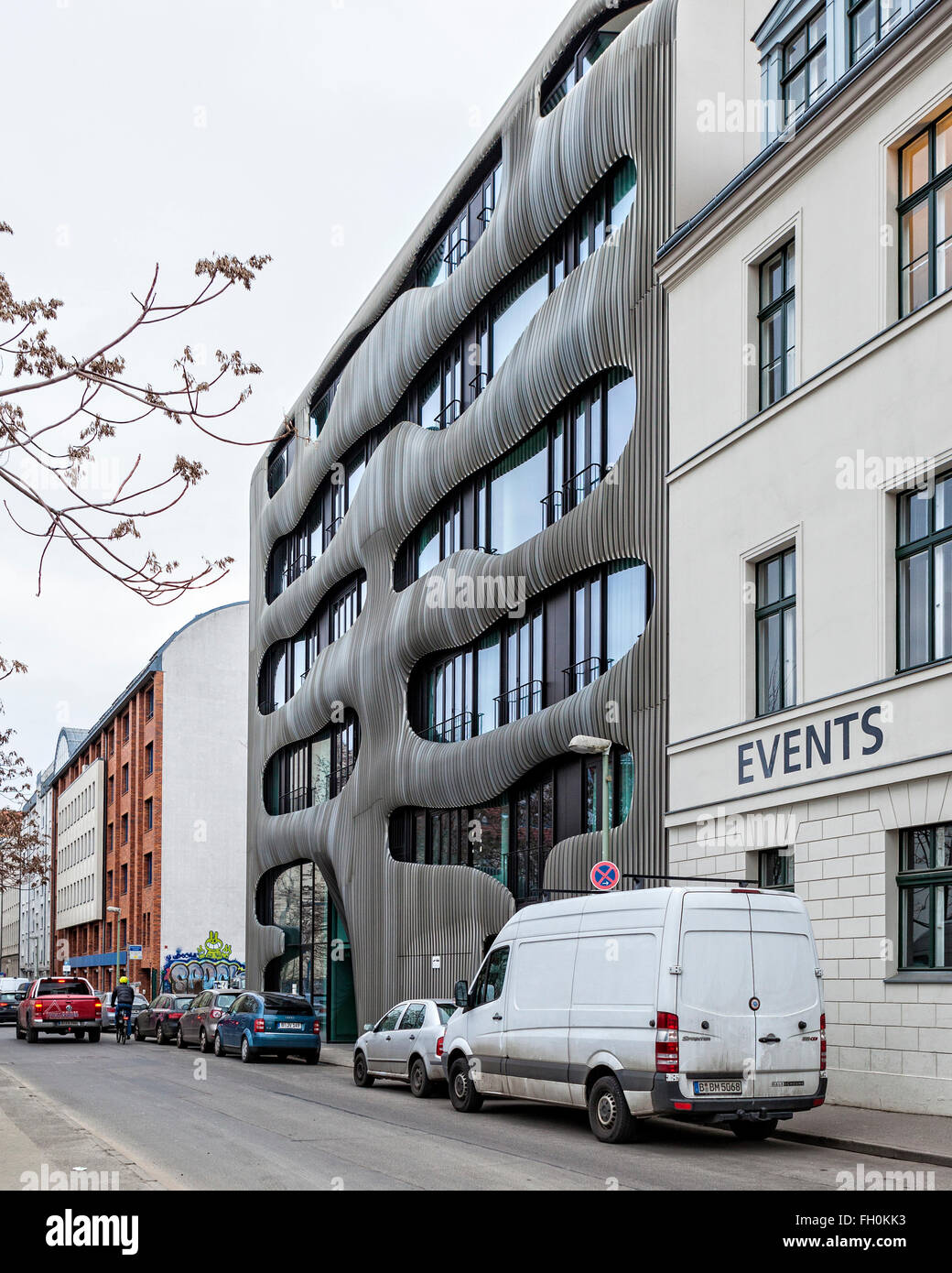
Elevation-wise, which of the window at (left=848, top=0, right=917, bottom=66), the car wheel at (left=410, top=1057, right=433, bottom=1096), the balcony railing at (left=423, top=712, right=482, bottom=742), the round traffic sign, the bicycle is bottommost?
the bicycle

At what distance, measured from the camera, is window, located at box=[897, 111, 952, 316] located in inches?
696

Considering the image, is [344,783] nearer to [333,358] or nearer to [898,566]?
[333,358]

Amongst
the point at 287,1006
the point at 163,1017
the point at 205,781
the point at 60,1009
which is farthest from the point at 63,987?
the point at 205,781

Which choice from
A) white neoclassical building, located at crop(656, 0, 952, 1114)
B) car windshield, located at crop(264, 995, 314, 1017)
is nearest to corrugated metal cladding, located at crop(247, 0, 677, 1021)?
white neoclassical building, located at crop(656, 0, 952, 1114)

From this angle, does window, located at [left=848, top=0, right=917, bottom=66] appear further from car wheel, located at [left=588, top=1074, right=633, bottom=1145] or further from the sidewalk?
car wheel, located at [left=588, top=1074, right=633, bottom=1145]

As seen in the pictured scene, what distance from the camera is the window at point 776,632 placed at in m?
20.1

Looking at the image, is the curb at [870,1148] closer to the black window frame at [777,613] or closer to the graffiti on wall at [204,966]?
the black window frame at [777,613]

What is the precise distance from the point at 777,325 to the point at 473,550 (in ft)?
38.1

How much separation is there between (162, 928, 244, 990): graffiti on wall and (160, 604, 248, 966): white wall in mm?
731

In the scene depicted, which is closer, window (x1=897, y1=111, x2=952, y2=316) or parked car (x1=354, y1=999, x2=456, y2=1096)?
window (x1=897, y1=111, x2=952, y2=316)

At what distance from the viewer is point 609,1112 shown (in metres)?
14.5

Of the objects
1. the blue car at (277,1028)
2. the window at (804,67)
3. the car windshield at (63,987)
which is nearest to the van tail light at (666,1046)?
the window at (804,67)

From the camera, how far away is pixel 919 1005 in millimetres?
16734

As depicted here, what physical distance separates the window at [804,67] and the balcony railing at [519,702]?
37.8ft
